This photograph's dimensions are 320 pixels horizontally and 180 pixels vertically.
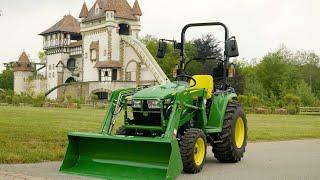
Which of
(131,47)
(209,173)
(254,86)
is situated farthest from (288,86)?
(209,173)

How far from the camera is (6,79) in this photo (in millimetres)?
126000

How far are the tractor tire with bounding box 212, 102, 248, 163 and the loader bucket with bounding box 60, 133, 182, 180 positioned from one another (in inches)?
95.7

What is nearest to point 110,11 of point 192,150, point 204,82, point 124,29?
point 124,29

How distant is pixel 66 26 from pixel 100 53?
13068mm

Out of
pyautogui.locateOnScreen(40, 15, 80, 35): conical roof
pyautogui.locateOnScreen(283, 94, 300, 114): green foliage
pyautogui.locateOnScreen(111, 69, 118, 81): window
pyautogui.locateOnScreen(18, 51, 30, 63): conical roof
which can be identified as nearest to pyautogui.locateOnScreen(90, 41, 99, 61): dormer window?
pyautogui.locateOnScreen(111, 69, 118, 81): window

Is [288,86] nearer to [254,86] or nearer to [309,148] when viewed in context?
[254,86]

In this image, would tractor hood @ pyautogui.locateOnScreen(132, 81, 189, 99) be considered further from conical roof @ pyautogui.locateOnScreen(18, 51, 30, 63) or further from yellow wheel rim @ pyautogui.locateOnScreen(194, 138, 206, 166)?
conical roof @ pyautogui.locateOnScreen(18, 51, 30, 63)

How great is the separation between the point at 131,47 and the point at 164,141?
73.1 meters

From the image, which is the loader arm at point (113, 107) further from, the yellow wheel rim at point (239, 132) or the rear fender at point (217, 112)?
the yellow wheel rim at point (239, 132)

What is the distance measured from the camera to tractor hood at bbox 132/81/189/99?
9430mm

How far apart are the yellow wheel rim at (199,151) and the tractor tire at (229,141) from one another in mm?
1293

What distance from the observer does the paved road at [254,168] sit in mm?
9031

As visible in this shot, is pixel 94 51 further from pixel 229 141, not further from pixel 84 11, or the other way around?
pixel 229 141

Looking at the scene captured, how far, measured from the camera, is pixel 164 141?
8539mm
